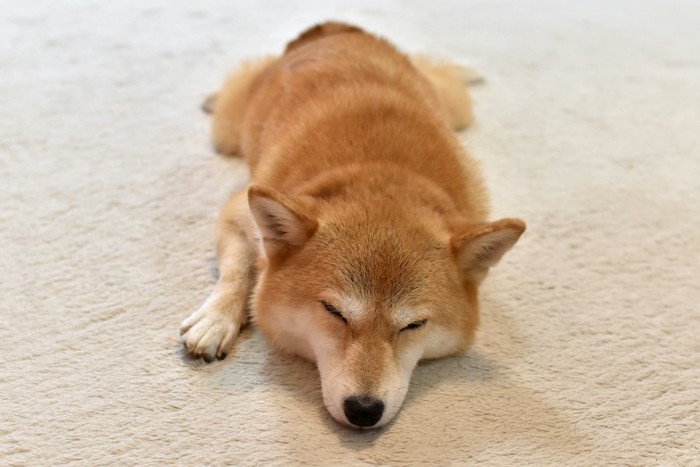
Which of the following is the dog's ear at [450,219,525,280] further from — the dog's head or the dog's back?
the dog's back

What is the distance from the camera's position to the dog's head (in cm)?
151

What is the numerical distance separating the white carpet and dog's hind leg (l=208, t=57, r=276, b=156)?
0.09 metres

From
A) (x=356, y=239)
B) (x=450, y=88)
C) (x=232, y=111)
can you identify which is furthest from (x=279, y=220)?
(x=450, y=88)

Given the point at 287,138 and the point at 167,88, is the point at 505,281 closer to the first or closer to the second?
the point at 287,138

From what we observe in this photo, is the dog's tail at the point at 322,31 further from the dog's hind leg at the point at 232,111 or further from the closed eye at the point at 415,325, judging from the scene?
the closed eye at the point at 415,325

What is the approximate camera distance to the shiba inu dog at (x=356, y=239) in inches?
60.1

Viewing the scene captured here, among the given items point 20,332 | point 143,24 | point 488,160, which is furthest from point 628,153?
point 143,24

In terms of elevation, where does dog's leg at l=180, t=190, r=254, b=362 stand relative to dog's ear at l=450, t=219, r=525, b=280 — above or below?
below

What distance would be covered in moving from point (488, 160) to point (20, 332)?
1.87m

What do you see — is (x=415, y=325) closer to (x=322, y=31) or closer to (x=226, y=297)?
(x=226, y=297)

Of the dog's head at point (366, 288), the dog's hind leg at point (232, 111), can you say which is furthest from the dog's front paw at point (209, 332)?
the dog's hind leg at point (232, 111)

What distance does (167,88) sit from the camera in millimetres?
3164

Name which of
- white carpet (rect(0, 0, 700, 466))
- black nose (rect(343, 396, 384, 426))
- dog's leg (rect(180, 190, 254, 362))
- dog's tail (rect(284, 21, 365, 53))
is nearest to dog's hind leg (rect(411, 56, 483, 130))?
white carpet (rect(0, 0, 700, 466))

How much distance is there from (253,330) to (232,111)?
117 centimetres
